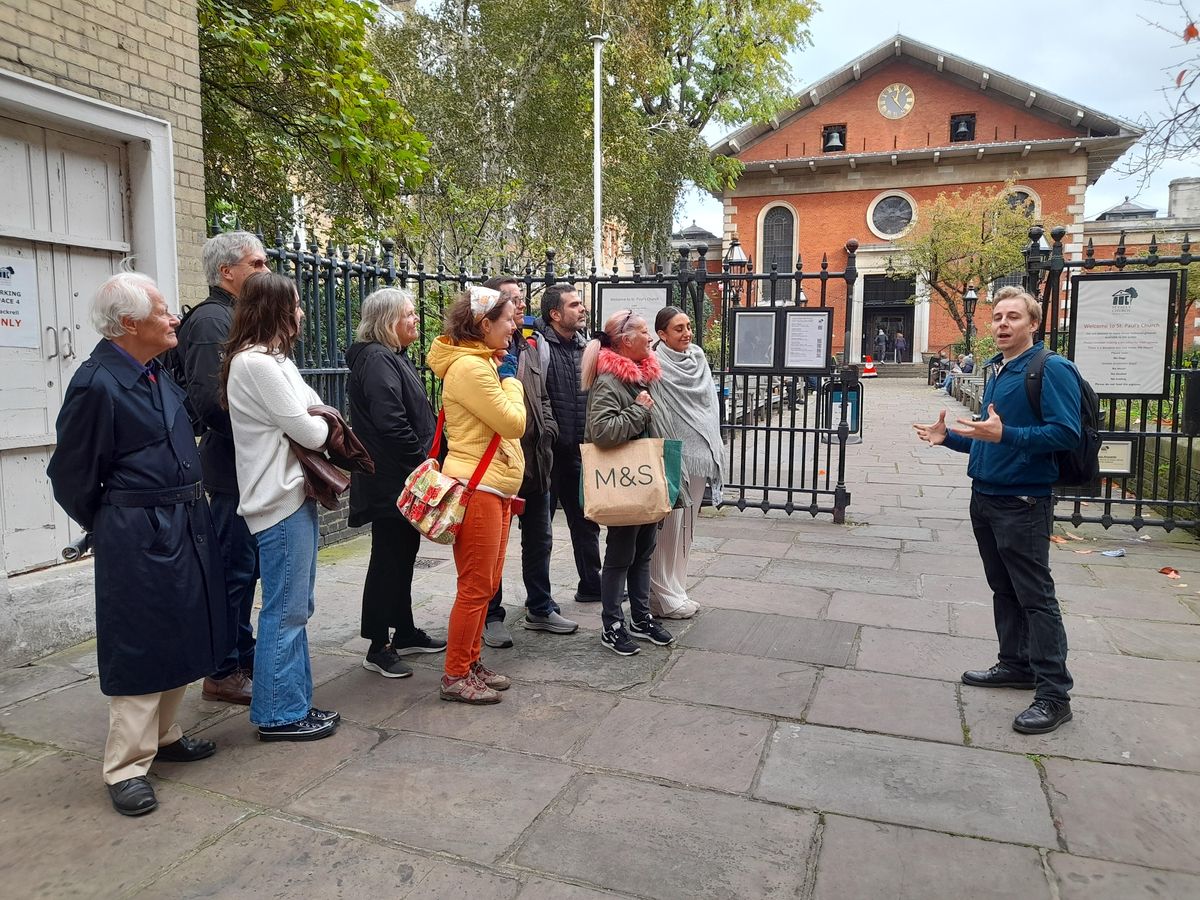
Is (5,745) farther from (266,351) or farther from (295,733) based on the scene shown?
(266,351)

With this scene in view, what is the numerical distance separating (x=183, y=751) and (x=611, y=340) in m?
2.64

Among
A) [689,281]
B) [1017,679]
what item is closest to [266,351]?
[1017,679]

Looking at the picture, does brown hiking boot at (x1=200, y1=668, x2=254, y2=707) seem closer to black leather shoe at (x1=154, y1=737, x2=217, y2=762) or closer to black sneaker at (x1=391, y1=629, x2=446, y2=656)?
black leather shoe at (x1=154, y1=737, x2=217, y2=762)

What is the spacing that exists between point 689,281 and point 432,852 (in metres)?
5.80

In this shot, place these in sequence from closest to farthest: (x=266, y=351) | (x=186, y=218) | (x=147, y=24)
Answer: (x=266, y=351)
(x=147, y=24)
(x=186, y=218)

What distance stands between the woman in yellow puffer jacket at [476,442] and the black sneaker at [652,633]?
1.04m

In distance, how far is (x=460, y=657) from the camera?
3.74 metres

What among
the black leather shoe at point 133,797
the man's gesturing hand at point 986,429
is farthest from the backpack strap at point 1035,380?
the black leather shoe at point 133,797

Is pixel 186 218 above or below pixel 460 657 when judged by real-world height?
above

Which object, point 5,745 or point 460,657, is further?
point 460,657

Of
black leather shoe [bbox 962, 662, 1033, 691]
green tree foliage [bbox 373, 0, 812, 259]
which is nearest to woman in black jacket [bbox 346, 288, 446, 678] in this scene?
black leather shoe [bbox 962, 662, 1033, 691]

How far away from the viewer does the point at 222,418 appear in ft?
11.3

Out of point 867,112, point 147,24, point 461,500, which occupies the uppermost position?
point 867,112

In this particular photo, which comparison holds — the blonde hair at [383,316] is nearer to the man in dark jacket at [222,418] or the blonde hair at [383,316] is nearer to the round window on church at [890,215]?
the man in dark jacket at [222,418]
